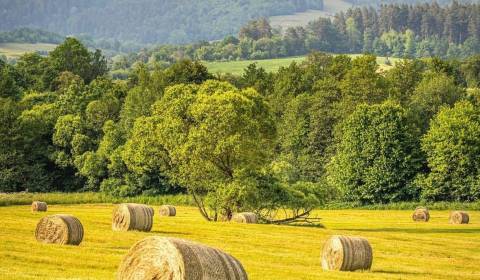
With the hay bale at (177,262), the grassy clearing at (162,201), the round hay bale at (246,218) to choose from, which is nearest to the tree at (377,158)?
the grassy clearing at (162,201)

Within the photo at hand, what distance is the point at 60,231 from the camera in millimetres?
38656

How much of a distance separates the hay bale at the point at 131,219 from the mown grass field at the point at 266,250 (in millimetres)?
667

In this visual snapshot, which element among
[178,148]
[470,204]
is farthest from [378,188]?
[178,148]

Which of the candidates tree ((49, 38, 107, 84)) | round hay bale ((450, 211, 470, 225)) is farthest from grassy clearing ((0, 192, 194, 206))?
tree ((49, 38, 107, 84))

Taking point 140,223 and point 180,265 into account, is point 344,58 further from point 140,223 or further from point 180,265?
point 180,265

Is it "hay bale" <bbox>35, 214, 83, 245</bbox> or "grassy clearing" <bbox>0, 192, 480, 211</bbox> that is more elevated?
"hay bale" <bbox>35, 214, 83, 245</bbox>

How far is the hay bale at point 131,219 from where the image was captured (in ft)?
163

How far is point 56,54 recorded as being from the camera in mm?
179500

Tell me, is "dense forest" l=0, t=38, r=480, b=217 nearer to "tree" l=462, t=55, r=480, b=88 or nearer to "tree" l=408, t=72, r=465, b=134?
"tree" l=408, t=72, r=465, b=134

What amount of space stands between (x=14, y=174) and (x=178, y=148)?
152 feet

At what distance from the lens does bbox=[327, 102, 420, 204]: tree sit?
106 meters

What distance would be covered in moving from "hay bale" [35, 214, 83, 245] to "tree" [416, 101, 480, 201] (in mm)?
68069

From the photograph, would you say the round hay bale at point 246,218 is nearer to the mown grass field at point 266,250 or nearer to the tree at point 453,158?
the mown grass field at point 266,250

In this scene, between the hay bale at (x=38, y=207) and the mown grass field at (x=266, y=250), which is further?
the hay bale at (x=38, y=207)
